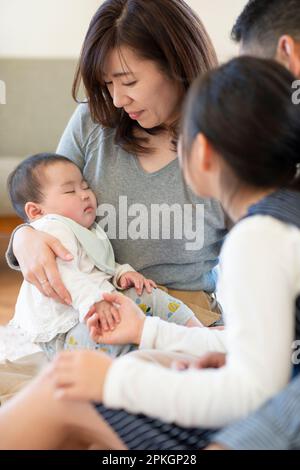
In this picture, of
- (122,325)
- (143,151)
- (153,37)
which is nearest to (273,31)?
(153,37)

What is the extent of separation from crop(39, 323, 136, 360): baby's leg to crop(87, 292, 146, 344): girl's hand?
3 cm

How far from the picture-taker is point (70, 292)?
1.69m

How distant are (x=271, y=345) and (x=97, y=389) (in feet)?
0.80

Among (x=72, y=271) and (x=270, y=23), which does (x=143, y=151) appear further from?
(x=270, y=23)

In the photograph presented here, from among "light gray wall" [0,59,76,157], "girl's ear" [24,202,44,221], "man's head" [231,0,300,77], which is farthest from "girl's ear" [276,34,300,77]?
"light gray wall" [0,59,76,157]

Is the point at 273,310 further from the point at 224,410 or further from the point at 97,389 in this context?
the point at 97,389

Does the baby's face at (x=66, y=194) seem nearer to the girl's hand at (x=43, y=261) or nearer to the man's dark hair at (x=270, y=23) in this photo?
the girl's hand at (x=43, y=261)

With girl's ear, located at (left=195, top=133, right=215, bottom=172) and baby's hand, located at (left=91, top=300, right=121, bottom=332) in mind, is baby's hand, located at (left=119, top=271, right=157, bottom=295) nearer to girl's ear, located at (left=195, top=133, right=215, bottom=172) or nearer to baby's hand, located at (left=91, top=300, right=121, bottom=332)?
baby's hand, located at (left=91, top=300, right=121, bottom=332)

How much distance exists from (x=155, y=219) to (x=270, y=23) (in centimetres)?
64

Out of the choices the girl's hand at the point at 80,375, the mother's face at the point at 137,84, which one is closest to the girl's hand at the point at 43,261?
the mother's face at the point at 137,84

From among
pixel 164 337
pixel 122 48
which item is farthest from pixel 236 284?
pixel 122 48

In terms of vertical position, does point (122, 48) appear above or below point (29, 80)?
above

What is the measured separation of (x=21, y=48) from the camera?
4.16m

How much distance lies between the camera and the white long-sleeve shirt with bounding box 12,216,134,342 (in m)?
1.68
